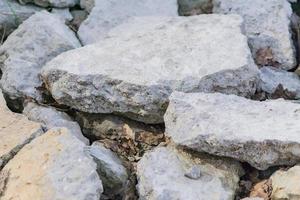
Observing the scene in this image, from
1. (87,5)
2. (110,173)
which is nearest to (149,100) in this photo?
(110,173)

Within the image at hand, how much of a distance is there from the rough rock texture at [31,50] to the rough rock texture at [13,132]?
18cm

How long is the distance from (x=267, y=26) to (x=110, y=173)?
1259 mm

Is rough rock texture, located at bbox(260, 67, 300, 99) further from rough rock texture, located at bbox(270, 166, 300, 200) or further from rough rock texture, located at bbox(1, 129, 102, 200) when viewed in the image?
rough rock texture, located at bbox(1, 129, 102, 200)

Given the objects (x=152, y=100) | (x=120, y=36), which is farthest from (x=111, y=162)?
(x=120, y=36)

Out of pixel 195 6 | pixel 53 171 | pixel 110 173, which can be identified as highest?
pixel 195 6

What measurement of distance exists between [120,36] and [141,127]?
533 millimetres

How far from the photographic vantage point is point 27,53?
9.69 ft

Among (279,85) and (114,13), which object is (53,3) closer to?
(114,13)

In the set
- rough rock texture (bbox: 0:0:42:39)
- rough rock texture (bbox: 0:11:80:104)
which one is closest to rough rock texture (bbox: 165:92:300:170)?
rough rock texture (bbox: 0:11:80:104)

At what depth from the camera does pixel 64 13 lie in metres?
3.30

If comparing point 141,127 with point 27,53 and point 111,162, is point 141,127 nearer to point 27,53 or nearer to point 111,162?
point 111,162

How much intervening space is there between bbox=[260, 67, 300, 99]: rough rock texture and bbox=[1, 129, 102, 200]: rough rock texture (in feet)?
3.41

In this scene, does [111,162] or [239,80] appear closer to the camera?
[111,162]

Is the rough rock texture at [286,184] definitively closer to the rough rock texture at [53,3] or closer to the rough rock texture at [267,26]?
the rough rock texture at [267,26]
